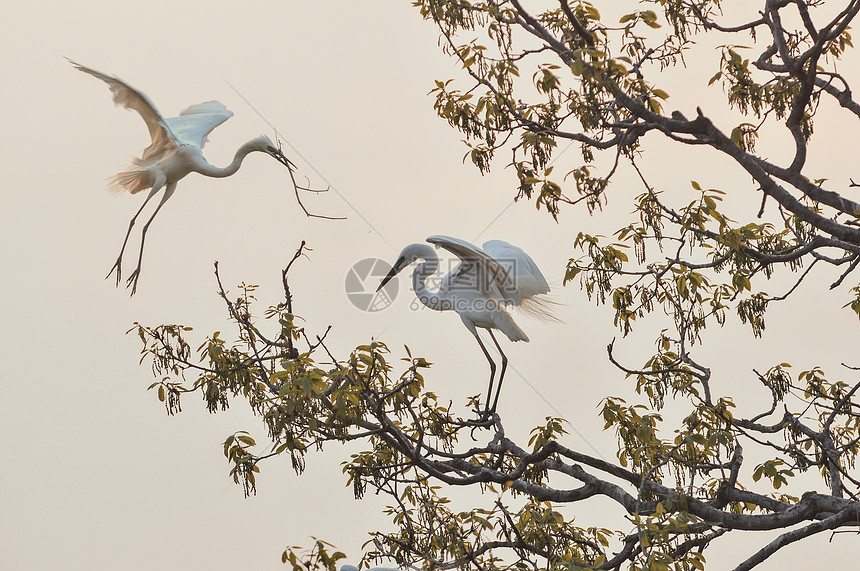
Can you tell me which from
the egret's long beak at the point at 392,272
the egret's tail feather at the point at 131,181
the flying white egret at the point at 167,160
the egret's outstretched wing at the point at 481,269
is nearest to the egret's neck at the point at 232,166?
the flying white egret at the point at 167,160

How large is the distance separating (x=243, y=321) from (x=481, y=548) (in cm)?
159

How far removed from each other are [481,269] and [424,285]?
27.8 inches

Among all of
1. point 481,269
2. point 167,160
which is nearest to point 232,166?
point 167,160

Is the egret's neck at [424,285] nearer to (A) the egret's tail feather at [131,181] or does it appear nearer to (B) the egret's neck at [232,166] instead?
(B) the egret's neck at [232,166]

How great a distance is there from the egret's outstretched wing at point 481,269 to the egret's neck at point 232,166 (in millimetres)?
1824

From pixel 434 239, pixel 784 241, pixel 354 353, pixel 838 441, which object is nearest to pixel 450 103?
pixel 434 239

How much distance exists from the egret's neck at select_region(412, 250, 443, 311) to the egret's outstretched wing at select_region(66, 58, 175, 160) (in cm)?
195

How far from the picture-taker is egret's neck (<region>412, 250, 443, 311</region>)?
22.7ft

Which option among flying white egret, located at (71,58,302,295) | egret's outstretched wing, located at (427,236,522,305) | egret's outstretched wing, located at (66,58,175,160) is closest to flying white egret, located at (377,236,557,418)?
egret's outstretched wing, located at (427,236,522,305)

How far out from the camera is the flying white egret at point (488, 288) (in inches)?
253

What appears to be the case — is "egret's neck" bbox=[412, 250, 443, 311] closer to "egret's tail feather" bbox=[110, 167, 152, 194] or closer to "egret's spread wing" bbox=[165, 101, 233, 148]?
"egret's spread wing" bbox=[165, 101, 233, 148]

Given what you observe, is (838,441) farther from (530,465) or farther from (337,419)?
(337,419)

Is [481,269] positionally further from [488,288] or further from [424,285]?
[424,285]

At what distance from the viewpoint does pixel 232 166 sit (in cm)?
720
